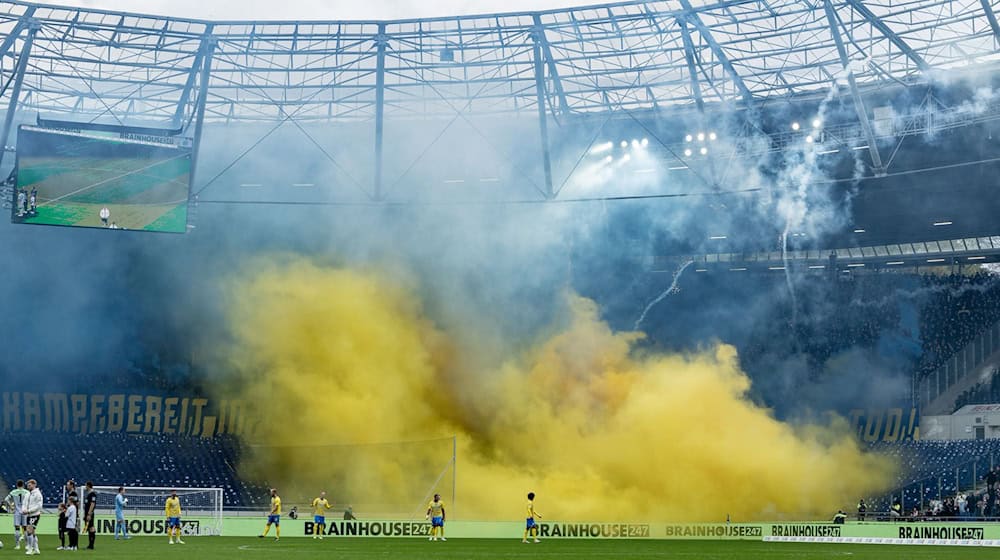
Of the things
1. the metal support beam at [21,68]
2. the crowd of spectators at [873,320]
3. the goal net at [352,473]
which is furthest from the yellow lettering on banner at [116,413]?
the crowd of spectators at [873,320]

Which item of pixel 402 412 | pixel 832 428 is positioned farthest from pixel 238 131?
pixel 832 428

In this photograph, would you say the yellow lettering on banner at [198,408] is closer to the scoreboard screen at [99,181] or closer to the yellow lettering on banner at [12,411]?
the yellow lettering on banner at [12,411]

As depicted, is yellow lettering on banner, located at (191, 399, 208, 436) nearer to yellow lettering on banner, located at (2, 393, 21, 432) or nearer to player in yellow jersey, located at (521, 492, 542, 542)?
yellow lettering on banner, located at (2, 393, 21, 432)

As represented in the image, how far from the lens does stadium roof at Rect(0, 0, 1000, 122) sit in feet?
117

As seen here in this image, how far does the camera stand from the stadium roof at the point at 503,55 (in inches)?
1410

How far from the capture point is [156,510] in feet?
127

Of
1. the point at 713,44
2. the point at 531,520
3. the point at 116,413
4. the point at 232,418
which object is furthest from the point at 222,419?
the point at 713,44

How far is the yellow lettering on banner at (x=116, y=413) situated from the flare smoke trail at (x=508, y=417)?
465 centimetres

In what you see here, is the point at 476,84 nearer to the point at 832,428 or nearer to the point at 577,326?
the point at 577,326

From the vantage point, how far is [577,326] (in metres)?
49.2

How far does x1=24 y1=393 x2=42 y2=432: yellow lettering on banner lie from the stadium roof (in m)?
12.8

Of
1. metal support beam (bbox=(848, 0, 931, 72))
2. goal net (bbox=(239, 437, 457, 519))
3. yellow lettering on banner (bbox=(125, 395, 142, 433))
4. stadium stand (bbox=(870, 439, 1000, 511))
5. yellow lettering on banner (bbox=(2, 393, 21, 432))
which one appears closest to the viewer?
metal support beam (bbox=(848, 0, 931, 72))

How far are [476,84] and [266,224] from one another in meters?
12.7

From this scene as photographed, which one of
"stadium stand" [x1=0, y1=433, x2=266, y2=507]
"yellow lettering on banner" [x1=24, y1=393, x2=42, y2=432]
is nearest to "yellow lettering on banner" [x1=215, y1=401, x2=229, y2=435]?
"stadium stand" [x1=0, y1=433, x2=266, y2=507]
